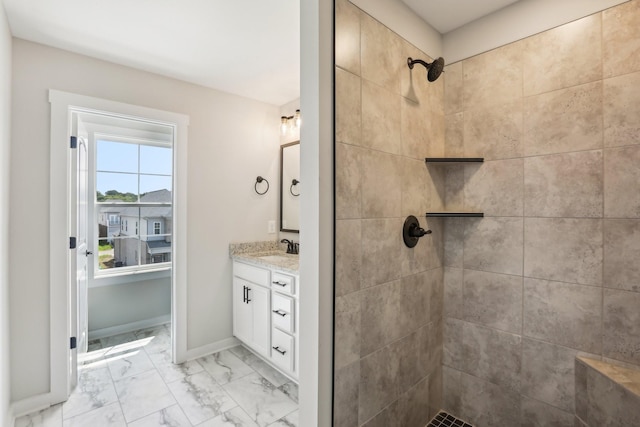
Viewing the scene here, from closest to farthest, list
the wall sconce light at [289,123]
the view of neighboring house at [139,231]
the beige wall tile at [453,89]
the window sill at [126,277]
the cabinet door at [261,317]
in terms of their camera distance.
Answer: the beige wall tile at [453,89], the cabinet door at [261,317], the wall sconce light at [289,123], the window sill at [126,277], the view of neighboring house at [139,231]

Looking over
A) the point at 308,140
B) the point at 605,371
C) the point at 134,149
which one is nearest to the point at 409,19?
the point at 308,140

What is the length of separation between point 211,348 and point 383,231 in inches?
86.5

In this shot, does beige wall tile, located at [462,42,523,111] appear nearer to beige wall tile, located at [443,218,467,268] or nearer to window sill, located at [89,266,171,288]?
beige wall tile, located at [443,218,467,268]

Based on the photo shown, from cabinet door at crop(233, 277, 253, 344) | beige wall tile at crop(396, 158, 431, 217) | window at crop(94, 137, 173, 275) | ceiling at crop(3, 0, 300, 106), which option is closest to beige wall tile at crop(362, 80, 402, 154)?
beige wall tile at crop(396, 158, 431, 217)

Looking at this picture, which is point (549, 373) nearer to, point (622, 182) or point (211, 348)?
point (622, 182)

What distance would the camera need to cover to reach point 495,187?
156cm

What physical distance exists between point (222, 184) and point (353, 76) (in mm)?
1900

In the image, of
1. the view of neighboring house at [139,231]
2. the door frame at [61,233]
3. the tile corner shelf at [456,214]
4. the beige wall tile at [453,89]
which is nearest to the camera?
A: the tile corner shelf at [456,214]

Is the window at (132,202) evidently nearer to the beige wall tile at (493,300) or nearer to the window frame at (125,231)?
the window frame at (125,231)

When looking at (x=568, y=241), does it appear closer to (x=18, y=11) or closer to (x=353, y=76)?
(x=353, y=76)

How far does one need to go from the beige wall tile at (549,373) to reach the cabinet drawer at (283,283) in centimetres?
137

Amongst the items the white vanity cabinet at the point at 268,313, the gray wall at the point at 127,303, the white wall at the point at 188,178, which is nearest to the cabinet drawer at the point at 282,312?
the white vanity cabinet at the point at 268,313

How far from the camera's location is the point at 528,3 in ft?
4.73

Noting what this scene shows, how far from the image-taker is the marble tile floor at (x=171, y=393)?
1.84m
